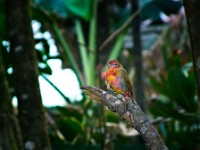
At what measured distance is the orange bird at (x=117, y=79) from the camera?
1538mm

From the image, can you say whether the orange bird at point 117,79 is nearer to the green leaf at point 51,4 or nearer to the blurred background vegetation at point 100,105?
the blurred background vegetation at point 100,105

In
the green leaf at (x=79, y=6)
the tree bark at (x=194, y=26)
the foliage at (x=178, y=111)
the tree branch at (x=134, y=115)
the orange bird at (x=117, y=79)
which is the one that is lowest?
the foliage at (x=178, y=111)

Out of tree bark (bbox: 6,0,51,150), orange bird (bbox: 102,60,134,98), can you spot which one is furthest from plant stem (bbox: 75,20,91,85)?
orange bird (bbox: 102,60,134,98)

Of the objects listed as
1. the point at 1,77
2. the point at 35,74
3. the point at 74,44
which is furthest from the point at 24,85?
the point at 74,44

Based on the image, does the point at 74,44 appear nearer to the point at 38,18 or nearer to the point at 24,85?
the point at 38,18

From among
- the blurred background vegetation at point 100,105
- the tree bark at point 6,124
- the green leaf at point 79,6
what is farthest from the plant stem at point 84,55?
the tree bark at point 6,124

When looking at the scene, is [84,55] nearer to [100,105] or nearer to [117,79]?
[100,105]

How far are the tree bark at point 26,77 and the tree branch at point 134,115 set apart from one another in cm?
180

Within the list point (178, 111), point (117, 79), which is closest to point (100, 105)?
point (178, 111)

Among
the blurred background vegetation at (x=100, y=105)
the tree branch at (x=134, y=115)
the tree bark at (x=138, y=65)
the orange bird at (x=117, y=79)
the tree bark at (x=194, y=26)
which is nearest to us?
the tree branch at (x=134, y=115)

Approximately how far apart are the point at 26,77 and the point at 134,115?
2.05 m

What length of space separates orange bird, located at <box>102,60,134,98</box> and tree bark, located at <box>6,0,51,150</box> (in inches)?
71.2

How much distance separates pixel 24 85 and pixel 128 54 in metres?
5.30

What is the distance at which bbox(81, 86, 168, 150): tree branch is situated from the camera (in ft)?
4.41
